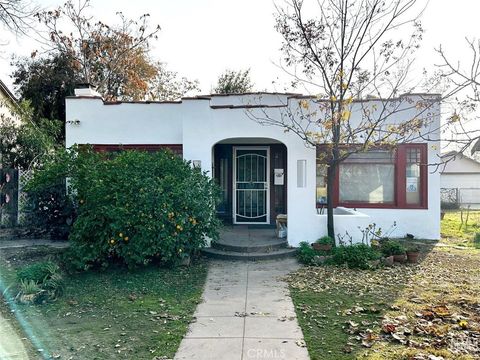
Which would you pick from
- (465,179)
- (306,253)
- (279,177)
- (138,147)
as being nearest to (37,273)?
(306,253)

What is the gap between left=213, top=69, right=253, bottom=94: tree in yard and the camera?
828 inches

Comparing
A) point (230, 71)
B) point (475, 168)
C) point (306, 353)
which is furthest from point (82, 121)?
point (475, 168)

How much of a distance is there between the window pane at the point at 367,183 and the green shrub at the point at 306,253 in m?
3.19

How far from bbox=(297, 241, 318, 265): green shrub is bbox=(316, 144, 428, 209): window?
2.87 m

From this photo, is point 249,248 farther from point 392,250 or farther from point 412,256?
point 412,256

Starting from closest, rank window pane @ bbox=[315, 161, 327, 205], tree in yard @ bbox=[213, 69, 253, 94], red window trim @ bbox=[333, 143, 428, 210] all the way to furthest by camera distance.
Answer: red window trim @ bbox=[333, 143, 428, 210] → window pane @ bbox=[315, 161, 327, 205] → tree in yard @ bbox=[213, 69, 253, 94]

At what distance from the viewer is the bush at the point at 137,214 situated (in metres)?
7.37

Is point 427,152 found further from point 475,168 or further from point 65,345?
point 475,168

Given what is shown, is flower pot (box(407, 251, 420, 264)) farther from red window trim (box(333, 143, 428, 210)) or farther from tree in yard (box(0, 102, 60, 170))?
tree in yard (box(0, 102, 60, 170))

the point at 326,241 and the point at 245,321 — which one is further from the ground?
the point at 326,241

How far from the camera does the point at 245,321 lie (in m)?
5.31

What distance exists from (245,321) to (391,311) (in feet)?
6.46

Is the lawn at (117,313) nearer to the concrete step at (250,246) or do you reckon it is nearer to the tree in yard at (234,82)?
the concrete step at (250,246)

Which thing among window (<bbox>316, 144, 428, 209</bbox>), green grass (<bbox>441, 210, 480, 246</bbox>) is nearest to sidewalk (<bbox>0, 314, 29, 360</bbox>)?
window (<bbox>316, 144, 428, 209</bbox>)
